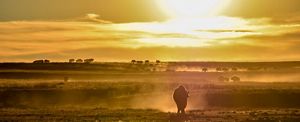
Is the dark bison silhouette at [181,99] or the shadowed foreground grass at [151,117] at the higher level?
the dark bison silhouette at [181,99]

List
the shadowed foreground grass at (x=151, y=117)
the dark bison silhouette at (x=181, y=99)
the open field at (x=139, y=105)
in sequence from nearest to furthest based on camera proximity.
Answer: the shadowed foreground grass at (x=151, y=117) < the open field at (x=139, y=105) < the dark bison silhouette at (x=181, y=99)

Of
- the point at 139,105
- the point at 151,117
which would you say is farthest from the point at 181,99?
the point at 139,105

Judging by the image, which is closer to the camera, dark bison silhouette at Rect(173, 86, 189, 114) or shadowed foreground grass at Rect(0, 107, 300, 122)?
shadowed foreground grass at Rect(0, 107, 300, 122)

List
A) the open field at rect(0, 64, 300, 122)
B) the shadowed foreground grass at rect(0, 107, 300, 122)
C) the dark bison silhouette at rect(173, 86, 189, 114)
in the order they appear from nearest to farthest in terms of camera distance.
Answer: the shadowed foreground grass at rect(0, 107, 300, 122), the open field at rect(0, 64, 300, 122), the dark bison silhouette at rect(173, 86, 189, 114)

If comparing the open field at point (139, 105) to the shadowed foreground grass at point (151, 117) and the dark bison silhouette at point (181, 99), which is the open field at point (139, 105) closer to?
the shadowed foreground grass at point (151, 117)

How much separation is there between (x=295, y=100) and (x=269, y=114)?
13.9 meters

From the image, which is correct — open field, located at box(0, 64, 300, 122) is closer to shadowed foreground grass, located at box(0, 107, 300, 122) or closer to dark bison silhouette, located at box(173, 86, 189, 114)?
shadowed foreground grass, located at box(0, 107, 300, 122)

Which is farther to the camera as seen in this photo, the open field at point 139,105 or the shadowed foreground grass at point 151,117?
the open field at point 139,105

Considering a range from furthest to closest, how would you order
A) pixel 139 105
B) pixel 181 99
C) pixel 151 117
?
1. pixel 139 105
2. pixel 181 99
3. pixel 151 117

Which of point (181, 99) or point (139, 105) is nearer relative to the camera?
point (181, 99)

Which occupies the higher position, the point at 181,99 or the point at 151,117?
the point at 181,99

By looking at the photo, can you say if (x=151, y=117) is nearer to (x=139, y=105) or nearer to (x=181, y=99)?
(x=181, y=99)

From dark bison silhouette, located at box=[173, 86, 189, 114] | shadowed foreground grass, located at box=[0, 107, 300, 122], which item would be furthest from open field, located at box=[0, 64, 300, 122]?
dark bison silhouette, located at box=[173, 86, 189, 114]

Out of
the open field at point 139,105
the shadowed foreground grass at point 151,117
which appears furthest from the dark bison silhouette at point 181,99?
the shadowed foreground grass at point 151,117
